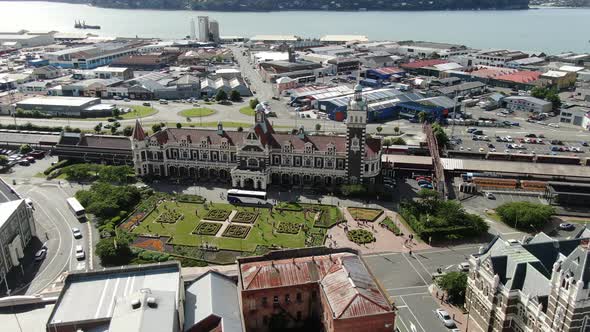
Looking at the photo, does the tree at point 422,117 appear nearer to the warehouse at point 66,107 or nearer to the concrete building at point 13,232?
the warehouse at point 66,107

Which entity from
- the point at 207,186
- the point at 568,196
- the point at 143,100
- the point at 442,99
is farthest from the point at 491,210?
the point at 143,100

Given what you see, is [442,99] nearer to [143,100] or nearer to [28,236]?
[143,100]

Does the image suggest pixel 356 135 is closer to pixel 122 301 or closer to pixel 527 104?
pixel 122 301

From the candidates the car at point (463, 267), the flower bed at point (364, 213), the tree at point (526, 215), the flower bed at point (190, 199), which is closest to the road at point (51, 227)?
the flower bed at point (190, 199)

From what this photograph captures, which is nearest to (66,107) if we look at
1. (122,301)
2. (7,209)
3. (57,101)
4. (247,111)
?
(57,101)

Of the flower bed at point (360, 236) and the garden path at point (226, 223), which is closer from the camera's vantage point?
the flower bed at point (360, 236)

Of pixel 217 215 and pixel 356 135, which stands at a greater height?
pixel 356 135
